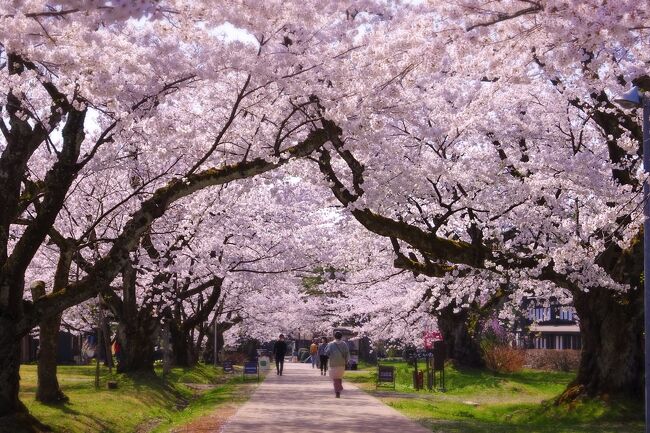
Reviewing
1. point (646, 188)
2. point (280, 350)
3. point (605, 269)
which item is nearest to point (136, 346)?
point (280, 350)

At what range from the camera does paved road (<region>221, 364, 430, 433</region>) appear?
14172 mm

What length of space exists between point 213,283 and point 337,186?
55.2 feet

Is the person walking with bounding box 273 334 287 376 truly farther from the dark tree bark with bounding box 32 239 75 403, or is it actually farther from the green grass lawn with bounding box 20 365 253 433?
the dark tree bark with bounding box 32 239 75 403

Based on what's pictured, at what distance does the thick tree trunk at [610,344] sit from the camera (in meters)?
17.4

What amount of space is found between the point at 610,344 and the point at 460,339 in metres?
18.5

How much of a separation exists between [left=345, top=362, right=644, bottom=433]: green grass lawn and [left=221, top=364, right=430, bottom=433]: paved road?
614 millimetres

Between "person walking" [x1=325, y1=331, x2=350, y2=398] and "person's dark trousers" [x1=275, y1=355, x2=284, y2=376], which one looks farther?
"person's dark trousers" [x1=275, y1=355, x2=284, y2=376]

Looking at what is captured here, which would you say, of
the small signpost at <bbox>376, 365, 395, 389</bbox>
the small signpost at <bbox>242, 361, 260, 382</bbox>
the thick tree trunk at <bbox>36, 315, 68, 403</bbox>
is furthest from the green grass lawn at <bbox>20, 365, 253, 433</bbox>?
the small signpost at <bbox>242, 361, 260, 382</bbox>

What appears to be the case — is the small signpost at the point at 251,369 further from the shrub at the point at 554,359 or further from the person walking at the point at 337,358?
the shrub at the point at 554,359

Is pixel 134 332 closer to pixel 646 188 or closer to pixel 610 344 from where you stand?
pixel 610 344

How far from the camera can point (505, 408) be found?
878 inches

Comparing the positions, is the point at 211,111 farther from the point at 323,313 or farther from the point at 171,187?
the point at 323,313

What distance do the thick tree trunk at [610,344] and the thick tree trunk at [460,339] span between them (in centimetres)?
1665

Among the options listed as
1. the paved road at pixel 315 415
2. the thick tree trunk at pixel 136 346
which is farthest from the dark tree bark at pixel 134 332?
the paved road at pixel 315 415
